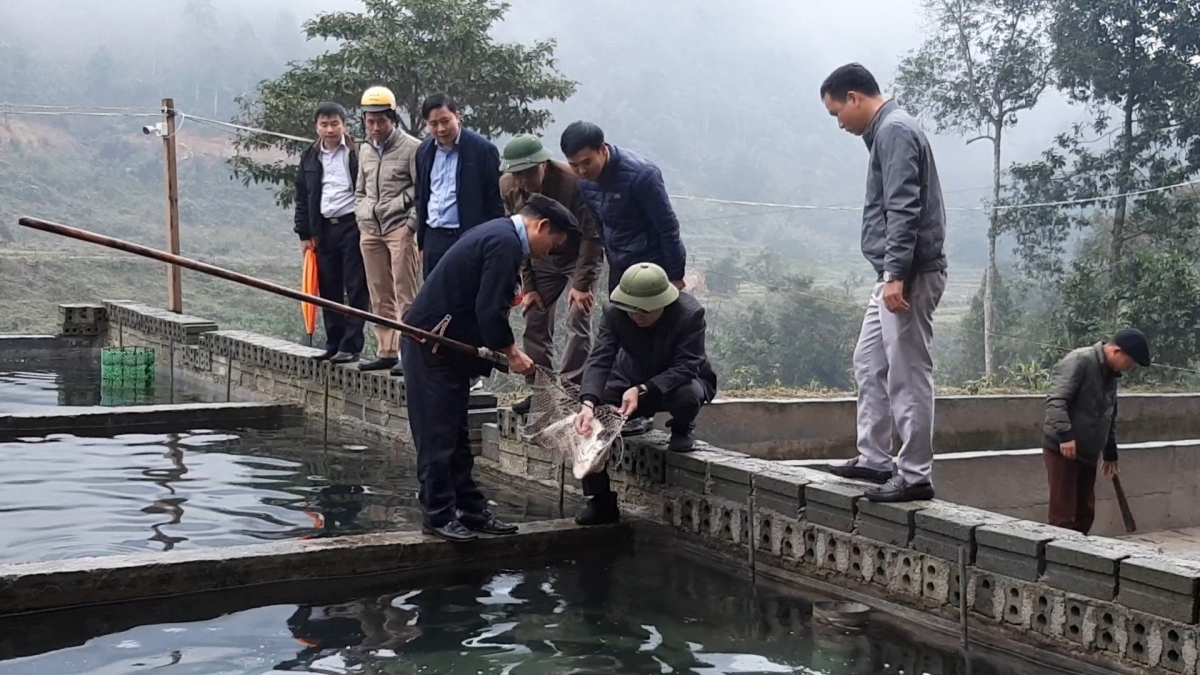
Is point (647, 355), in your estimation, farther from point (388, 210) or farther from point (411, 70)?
point (411, 70)

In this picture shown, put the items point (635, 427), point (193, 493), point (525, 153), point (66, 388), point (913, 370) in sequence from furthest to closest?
point (66, 388), point (193, 493), point (635, 427), point (525, 153), point (913, 370)

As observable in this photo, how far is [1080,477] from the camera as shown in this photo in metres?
7.45

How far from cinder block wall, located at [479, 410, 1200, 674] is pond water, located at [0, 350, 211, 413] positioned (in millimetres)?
5999

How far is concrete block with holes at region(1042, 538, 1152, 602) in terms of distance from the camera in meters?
4.41

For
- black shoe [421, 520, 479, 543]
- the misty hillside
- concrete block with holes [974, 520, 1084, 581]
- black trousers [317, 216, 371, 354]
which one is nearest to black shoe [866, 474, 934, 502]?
concrete block with holes [974, 520, 1084, 581]

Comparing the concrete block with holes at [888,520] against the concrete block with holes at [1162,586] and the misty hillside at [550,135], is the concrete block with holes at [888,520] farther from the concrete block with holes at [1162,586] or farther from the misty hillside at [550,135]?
the misty hillside at [550,135]

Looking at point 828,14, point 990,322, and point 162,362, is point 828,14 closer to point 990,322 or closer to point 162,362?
point 990,322

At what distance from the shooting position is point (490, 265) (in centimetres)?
544

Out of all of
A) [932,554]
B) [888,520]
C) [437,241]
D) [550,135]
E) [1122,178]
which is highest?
[550,135]

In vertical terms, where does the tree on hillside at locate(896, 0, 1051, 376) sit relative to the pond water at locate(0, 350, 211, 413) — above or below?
above

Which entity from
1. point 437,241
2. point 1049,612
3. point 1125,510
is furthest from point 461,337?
point 1125,510

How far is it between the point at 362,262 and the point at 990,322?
53.1 feet

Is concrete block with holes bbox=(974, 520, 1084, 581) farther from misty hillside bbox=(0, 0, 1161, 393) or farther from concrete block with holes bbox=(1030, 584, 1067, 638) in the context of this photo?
misty hillside bbox=(0, 0, 1161, 393)

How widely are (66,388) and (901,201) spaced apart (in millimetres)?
9300
